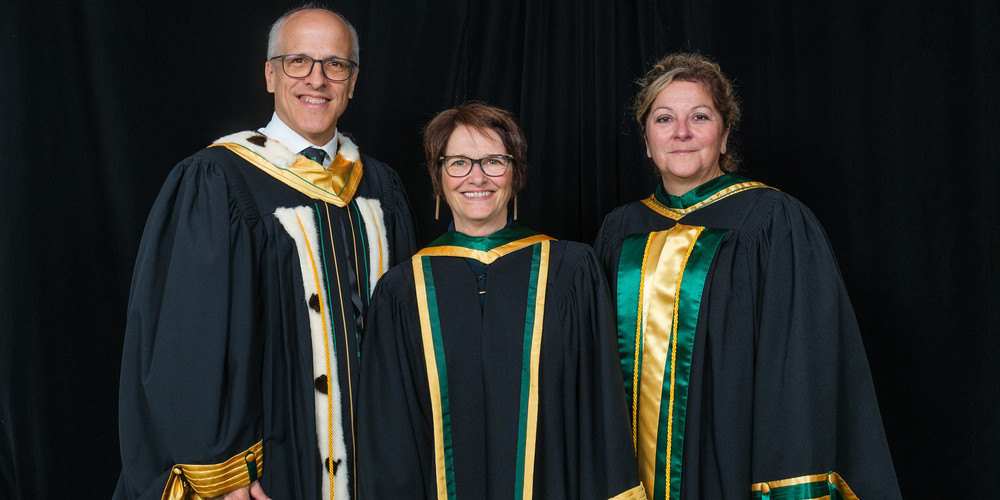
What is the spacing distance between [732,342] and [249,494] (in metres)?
1.36

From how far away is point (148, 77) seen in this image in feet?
10.3

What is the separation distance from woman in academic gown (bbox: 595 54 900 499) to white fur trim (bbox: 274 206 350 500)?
0.84 meters

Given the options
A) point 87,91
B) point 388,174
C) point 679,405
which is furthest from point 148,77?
point 679,405

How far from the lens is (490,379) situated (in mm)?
2002

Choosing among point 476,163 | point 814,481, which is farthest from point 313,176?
point 814,481

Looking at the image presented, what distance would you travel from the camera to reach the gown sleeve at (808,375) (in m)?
2.07

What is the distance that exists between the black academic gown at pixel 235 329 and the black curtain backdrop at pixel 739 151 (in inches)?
46.8

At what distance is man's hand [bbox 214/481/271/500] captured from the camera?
78.3 inches

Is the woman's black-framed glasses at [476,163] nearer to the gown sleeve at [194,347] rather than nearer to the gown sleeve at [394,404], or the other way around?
the gown sleeve at [394,404]

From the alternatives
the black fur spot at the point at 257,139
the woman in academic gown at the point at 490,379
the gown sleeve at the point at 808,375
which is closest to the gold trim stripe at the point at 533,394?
the woman in academic gown at the point at 490,379

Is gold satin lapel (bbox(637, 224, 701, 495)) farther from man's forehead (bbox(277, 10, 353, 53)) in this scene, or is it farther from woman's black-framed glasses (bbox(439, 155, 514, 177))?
man's forehead (bbox(277, 10, 353, 53))

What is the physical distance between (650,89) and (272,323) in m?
1.30

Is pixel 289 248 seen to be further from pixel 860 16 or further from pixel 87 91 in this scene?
pixel 860 16

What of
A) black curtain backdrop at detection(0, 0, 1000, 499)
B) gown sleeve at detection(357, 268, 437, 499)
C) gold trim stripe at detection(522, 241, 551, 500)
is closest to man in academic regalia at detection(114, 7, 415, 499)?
gown sleeve at detection(357, 268, 437, 499)
